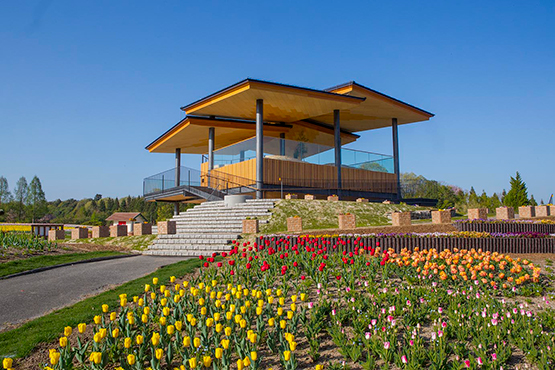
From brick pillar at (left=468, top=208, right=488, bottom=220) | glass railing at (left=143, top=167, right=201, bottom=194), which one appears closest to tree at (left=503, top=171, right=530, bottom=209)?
brick pillar at (left=468, top=208, right=488, bottom=220)

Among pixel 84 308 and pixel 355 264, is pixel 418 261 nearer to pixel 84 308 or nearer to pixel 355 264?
pixel 355 264

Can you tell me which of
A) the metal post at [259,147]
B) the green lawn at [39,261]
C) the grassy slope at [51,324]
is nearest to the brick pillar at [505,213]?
the metal post at [259,147]

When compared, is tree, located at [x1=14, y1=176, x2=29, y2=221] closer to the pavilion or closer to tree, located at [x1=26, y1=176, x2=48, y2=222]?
tree, located at [x1=26, y1=176, x2=48, y2=222]

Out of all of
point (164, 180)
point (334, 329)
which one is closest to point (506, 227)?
point (334, 329)

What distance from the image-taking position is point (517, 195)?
32219 millimetres

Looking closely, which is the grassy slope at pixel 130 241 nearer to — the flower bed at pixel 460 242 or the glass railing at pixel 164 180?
the flower bed at pixel 460 242

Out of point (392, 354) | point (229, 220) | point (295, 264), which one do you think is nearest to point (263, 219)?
point (229, 220)

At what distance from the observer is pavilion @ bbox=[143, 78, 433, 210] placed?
2386 centimetres

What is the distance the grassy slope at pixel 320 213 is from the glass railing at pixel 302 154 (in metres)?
6.76

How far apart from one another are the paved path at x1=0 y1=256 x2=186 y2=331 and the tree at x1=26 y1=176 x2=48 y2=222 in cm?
6615

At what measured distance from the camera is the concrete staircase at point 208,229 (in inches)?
538

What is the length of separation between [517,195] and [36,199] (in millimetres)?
72138

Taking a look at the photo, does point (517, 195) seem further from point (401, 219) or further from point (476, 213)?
point (401, 219)

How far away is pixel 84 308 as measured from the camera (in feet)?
19.5
